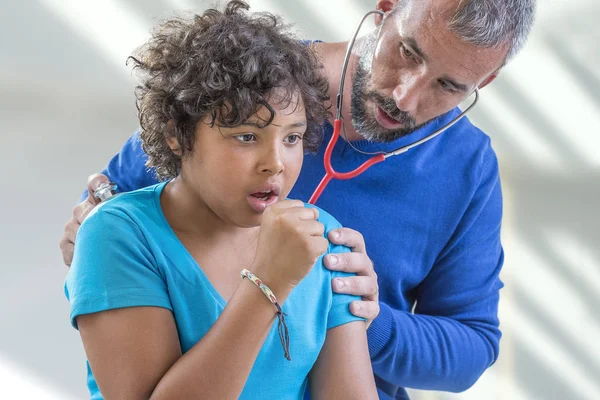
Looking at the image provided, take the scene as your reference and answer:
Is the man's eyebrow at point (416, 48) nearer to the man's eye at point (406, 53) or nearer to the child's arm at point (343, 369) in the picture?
the man's eye at point (406, 53)

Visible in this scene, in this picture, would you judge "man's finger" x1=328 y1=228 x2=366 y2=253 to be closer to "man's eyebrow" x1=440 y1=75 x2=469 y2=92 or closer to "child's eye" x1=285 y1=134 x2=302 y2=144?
"child's eye" x1=285 y1=134 x2=302 y2=144

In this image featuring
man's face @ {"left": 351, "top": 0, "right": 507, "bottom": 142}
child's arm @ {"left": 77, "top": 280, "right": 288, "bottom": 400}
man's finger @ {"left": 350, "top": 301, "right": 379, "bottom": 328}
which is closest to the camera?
child's arm @ {"left": 77, "top": 280, "right": 288, "bottom": 400}

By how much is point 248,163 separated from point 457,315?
2.46 feet

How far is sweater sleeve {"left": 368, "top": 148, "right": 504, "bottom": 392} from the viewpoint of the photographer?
1.62 meters

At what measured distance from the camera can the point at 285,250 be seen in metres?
1.12

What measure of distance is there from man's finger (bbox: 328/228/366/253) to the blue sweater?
266 millimetres

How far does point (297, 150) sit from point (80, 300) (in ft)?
1.22

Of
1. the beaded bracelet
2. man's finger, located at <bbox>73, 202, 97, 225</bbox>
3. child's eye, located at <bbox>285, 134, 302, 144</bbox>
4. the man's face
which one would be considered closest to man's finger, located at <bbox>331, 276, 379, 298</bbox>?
the beaded bracelet

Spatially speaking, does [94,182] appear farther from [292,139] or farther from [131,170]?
[292,139]

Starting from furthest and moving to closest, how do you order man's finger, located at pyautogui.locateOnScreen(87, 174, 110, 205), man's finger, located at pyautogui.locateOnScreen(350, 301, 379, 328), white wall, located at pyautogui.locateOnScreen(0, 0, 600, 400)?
white wall, located at pyautogui.locateOnScreen(0, 0, 600, 400) < man's finger, located at pyautogui.locateOnScreen(87, 174, 110, 205) < man's finger, located at pyautogui.locateOnScreen(350, 301, 379, 328)

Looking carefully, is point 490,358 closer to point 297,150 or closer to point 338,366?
point 338,366

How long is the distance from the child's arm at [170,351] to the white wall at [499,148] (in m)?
1.54

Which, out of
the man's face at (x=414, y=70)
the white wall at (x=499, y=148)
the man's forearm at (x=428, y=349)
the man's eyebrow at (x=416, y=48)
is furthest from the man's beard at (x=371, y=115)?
the white wall at (x=499, y=148)

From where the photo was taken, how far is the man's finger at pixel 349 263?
53.4 inches
